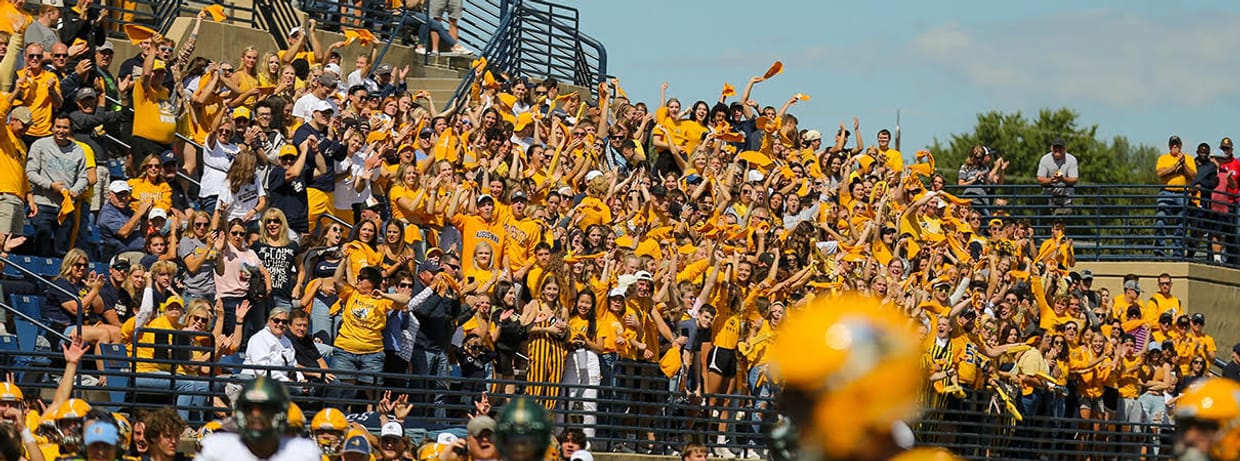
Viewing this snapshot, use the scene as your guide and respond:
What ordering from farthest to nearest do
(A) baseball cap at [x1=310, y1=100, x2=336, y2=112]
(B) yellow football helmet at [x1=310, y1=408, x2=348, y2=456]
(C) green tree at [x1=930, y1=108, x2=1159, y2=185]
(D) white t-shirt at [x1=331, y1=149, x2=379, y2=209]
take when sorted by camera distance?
(C) green tree at [x1=930, y1=108, x2=1159, y2=185] → (A) baseball cap at [x1=310, y1=100, x2=336, y2=112] → (D) white t-shirt at [x1=331, y1=149, x2=379, y2=209] → (B) yellow football helmet at [x1=310, y1=408, x2=348, y2=456]

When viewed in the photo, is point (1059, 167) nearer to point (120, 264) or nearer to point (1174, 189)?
point (1174, 189)

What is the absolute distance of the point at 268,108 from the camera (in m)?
17.9

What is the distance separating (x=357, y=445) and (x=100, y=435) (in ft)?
8.00

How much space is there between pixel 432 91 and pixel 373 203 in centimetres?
698

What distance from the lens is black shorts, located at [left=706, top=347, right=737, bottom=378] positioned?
17844 mm

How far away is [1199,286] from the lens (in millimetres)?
27375

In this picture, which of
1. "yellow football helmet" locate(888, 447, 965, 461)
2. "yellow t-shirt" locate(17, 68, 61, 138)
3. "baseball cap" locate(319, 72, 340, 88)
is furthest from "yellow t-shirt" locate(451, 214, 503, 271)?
"yellow football helmet" locate(888, 447, 965, 461)

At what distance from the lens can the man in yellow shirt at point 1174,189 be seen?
2745 centimetres

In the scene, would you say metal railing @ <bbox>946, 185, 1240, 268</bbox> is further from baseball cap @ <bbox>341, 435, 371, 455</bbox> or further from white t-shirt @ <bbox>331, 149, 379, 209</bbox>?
baseball cap @ <bbox>341, 435, 371, 455</bbox>

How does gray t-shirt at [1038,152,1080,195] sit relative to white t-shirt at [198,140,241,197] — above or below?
above

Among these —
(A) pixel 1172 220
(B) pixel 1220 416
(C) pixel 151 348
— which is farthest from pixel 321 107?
(A) pixel 1172 220

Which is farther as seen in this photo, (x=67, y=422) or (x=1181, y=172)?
(x=1181, y=172)

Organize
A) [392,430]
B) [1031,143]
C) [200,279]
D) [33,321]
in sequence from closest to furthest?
[392,430] → [33,321] → [200,279] → [1031,143]

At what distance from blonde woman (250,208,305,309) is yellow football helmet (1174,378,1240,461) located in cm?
1030
